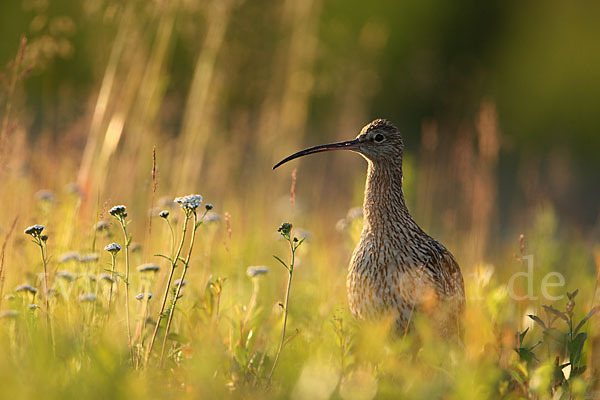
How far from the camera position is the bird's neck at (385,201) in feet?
11.7

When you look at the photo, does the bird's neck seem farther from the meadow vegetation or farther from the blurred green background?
the blurred green background

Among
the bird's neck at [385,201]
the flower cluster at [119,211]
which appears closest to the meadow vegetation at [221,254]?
the flower cluster at [119,211]

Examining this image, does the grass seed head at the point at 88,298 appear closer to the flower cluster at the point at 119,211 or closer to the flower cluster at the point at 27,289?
the flower cluster at the point at 27,289

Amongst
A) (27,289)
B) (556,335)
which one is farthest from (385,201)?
(27,289)

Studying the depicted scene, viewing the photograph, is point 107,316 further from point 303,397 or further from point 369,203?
point 369,203

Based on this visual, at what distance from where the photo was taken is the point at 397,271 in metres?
3.38

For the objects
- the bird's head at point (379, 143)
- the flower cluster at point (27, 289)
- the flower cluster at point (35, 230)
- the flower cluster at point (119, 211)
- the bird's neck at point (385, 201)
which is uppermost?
the bird's head at point (379, 143)

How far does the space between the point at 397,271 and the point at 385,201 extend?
0.42 metres

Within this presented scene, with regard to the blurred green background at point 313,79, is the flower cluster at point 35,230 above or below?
below

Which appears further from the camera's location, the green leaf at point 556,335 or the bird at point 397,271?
the bird at point 397,271

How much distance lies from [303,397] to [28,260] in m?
2.25

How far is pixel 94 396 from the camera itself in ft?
6.88

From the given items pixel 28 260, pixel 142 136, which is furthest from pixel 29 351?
pixel 142 136

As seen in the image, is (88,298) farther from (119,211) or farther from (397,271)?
(397,271)
